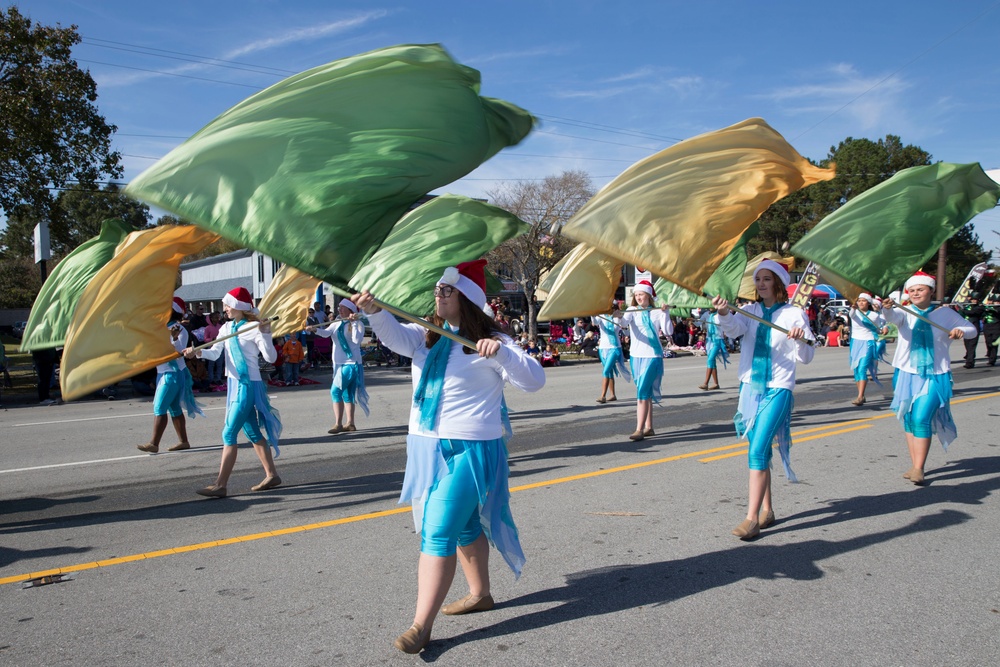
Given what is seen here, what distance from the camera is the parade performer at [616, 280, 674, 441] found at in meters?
9.07

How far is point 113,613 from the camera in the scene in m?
4.05

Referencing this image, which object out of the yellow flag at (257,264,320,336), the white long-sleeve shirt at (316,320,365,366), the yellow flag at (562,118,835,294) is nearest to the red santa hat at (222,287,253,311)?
the yellow flag at (257,264,320,336)

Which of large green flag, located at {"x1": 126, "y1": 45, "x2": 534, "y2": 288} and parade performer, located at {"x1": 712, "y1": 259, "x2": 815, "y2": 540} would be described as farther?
parade performer, located at {"x1": 712, "y1": 259, "x2": 815, "y2": 540}

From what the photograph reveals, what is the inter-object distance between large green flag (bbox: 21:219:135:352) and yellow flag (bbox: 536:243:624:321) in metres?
3.87

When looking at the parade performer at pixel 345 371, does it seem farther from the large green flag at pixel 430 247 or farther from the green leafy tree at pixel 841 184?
the green leafy tree at pixel 841 184

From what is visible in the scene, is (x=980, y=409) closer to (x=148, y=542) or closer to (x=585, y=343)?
(x=148, y=542)

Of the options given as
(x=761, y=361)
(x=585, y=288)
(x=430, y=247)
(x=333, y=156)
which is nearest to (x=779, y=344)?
(x=761, y=361)

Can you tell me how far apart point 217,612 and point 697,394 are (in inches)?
423

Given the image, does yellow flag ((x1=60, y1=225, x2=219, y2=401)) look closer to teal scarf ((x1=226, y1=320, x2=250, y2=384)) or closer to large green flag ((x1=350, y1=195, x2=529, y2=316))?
large green flag ((x1=350, y1=195, x2=529, y2=316))

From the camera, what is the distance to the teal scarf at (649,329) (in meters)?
9.45

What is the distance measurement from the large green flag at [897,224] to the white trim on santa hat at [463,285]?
2.87 meters

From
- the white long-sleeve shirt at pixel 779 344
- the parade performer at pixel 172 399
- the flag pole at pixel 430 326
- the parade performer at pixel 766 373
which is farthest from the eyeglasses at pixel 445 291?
the parade performer at pixel 172 399

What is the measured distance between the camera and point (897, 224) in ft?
19.0

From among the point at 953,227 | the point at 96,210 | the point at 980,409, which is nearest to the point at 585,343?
the point at 980,409
